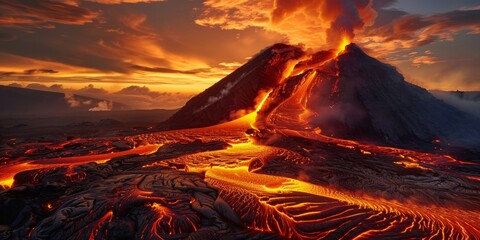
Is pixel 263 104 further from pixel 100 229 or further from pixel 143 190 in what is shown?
pixel 100 229

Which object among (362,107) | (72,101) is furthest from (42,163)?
(72,101)

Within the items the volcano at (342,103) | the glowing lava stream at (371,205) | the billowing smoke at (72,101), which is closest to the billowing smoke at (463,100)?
the volcano at (342,103)

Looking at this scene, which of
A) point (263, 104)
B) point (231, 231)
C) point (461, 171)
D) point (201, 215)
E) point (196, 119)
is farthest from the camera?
point (196, 119)

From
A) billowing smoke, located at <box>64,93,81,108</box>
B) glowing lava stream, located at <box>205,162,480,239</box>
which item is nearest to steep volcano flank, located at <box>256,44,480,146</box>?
glowing lava stream, located at <box>205,162,480,239</box>

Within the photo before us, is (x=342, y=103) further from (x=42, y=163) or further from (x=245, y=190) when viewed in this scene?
(x=42, y=163)

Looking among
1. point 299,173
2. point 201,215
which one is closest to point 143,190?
point 201,215

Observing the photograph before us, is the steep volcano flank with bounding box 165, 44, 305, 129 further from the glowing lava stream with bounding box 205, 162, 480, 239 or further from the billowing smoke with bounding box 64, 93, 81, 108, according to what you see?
the billowing smoke with bounding box 64, 93, 81, 108
